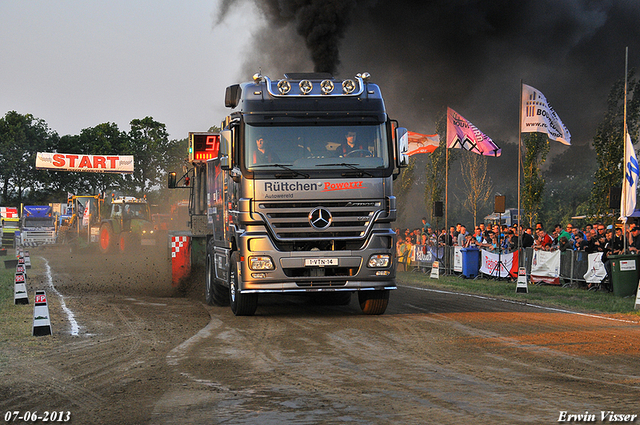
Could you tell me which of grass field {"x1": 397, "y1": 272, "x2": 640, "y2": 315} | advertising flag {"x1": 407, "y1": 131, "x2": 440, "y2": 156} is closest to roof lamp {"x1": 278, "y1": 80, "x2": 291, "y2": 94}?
grass field {"x1": 397, "y1": 272, "x2": 640, "y2": 315}

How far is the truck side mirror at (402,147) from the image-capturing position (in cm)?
1164

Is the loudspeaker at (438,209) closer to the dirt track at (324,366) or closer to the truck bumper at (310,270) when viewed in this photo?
the dirt track at (324,366)

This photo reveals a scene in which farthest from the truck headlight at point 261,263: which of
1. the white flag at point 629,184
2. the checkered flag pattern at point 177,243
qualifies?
the white flag at point 629,184

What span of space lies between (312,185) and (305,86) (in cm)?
174

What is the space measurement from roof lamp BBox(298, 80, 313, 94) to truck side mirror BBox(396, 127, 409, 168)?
1.59 meters

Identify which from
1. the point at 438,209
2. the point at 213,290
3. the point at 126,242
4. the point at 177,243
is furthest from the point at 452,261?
the point at 126,242

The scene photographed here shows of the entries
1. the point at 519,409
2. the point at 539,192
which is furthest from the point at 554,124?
the point at 519,409

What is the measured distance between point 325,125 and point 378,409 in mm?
6543

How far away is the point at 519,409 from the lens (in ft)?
19.4

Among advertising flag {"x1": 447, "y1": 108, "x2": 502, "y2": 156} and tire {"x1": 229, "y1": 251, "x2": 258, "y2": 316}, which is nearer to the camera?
tire {"x1": 229, "y1": 251, "x2": 258, "y2": 316}

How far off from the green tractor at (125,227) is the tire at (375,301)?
26423 millimetres

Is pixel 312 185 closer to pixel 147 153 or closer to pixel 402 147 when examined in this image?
pixel 402 147

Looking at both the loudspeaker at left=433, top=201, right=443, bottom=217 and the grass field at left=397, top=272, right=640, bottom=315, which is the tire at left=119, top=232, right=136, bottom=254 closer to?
the grass field at left=397, top=272, right=640, bottom=315

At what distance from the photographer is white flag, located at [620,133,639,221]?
1714 centimetres
